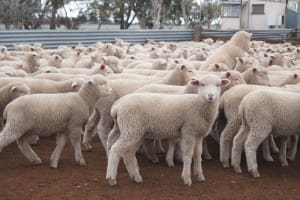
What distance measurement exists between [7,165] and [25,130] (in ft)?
2.26

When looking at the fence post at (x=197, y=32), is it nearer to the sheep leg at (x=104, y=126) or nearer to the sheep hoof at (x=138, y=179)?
the sheep leg at (x=104, y=126)

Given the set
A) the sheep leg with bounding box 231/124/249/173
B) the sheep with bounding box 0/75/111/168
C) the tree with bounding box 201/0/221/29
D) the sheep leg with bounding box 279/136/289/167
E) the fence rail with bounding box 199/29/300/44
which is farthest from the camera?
the tree with bounding box 201/0/221/29

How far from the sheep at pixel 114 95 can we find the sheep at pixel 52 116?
40 cm

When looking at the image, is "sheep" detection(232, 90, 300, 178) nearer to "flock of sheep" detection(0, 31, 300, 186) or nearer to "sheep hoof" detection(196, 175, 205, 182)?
"flock of sheep" detection(0, 31, 300, 186)

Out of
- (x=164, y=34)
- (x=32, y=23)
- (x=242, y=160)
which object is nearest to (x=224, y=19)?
(x=32, y=23)

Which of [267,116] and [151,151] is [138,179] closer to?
[151,151]

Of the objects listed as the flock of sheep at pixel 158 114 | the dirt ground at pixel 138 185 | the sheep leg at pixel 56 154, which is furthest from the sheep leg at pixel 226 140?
the sheep leg at pixel 56 154

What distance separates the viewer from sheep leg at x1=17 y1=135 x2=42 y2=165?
6277 mm

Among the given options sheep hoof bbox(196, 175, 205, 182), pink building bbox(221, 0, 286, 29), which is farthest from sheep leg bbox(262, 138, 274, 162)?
pink building bbox(221, 0, 286, 29)

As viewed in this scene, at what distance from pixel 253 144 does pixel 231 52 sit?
4273 mm

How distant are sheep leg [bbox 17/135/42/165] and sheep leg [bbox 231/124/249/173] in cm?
256

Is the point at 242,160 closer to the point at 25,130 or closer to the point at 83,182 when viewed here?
the point at 83,182

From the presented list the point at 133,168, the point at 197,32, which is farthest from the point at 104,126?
the point at 197,32

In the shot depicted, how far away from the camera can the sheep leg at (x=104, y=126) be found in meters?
6.85
